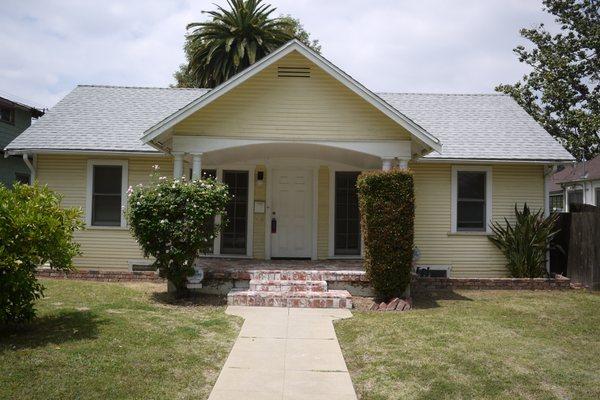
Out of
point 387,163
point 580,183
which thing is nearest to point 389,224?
point 387,163

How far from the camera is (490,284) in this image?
1162 cm

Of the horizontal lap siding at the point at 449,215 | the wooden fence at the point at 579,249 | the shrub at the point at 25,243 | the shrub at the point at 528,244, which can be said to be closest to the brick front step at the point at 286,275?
the horizontal lap siding at the point at 449,215

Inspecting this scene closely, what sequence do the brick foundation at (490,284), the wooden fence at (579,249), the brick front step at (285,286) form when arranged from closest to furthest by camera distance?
1. the brick front step at (285,286)
2. the brick foundation at (490,284)
3. the wooden fence at (579,249)

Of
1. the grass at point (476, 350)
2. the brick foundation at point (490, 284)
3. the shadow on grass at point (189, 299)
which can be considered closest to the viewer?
the grass at point (476, 350)

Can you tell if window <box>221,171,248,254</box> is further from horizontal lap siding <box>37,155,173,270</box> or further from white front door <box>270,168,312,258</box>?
horizontal lap siding <box>37,155,173,270</box>

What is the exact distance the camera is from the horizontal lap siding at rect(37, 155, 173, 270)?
42.1 feet

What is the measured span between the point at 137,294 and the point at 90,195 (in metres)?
4.20

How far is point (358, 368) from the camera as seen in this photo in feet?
20.0

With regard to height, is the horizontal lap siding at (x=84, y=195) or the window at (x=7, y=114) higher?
the window at (x=7, y=114)

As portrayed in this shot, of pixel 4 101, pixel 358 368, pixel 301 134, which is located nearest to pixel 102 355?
pixel 358 368

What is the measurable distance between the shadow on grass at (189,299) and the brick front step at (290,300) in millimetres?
367

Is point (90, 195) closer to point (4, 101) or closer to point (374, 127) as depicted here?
point (374, 127)

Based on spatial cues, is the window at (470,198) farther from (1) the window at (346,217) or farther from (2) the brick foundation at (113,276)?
(2) the brick foundation at (113,276)

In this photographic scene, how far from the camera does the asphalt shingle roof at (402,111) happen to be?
12.9 metres
